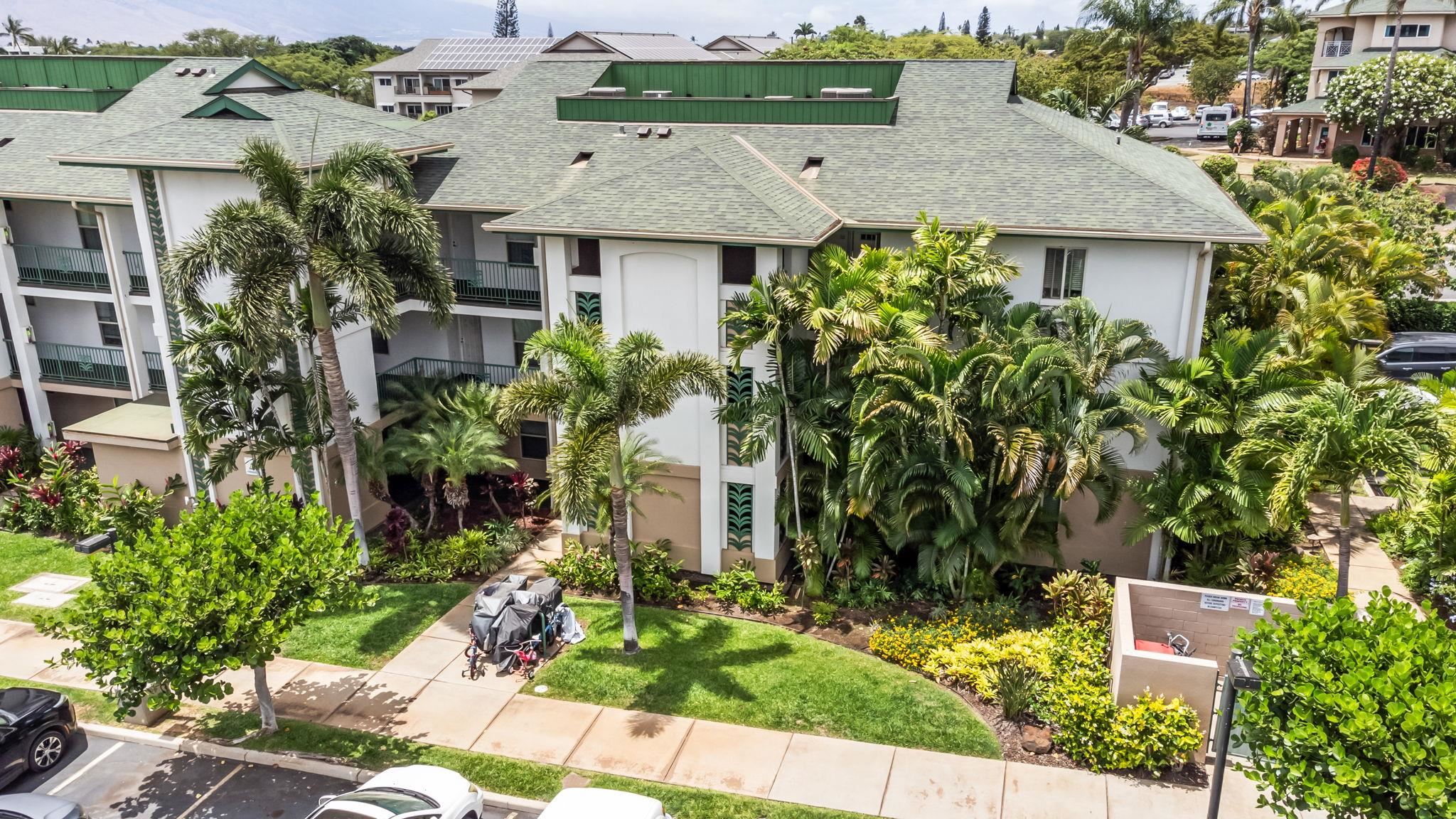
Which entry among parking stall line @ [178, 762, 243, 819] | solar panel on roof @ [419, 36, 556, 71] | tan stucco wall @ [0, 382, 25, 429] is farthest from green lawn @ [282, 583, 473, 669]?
solar panel on roof @ [419, 36, 556, 71]

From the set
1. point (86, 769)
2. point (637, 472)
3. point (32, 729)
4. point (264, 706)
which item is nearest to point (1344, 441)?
point (637, 472)

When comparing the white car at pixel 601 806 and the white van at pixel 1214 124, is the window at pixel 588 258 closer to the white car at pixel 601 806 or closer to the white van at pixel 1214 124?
the white car at pixel 601 806

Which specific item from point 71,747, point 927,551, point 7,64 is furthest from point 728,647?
point 7,64

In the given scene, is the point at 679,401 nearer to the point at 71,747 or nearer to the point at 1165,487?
the point at 1165,487

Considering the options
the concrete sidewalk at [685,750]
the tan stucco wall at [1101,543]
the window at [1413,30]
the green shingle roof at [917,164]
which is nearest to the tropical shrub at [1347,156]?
the window at [1413,30]

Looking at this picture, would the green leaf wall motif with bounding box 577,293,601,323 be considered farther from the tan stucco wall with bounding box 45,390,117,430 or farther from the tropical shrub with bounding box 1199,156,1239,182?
the tropical shrub with bounding box 1199,156,1239,182

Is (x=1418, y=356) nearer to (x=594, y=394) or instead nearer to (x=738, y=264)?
(x=738, y=264)
